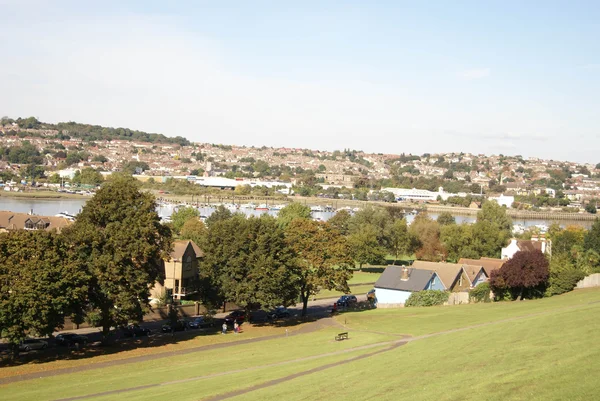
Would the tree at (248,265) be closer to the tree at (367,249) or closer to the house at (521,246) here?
the tree at (367,249)

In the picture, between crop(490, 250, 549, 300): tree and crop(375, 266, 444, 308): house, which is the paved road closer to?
crop(375, 266, 444, 308): house

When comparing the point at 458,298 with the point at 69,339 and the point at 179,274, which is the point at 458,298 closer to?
the point at 179,274

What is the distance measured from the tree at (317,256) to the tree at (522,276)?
11.5 m

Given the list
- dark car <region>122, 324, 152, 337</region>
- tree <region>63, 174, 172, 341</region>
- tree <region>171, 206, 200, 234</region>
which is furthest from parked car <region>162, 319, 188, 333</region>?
tree <region>171, 206, 200, 234</region>

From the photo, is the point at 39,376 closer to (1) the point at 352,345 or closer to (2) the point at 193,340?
(2) the point at 193,340

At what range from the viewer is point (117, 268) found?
33406 millimetres

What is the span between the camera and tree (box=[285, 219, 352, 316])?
45125 millimetres

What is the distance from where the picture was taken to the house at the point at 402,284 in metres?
51.2

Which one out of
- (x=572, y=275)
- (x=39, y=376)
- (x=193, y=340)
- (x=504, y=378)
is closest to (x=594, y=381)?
(x=504, y=378)

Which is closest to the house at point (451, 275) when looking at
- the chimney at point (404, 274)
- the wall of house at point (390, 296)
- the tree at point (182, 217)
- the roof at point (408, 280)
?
the roof at point (408, 280)

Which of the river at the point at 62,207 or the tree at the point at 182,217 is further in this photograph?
the river at the point at 62,207

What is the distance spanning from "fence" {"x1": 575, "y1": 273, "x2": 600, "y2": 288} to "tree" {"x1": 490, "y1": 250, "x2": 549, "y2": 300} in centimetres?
481

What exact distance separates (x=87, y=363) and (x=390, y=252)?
58.3 meters

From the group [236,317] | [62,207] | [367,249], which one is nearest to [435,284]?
[236,317]
